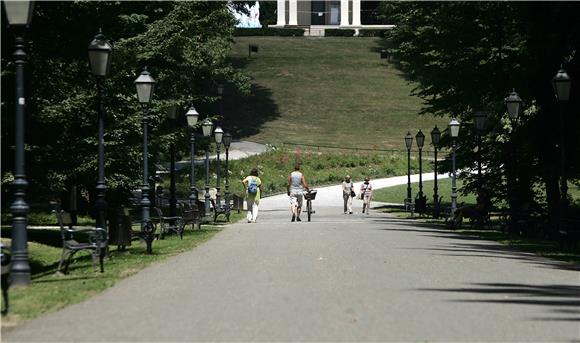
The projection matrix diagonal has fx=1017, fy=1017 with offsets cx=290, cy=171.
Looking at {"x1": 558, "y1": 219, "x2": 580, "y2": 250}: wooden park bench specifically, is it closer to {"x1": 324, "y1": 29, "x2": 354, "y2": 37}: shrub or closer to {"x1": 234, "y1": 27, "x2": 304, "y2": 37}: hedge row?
{"x1": 234, "y1": 27, "x2": 304, "y2": 37}: hedge row

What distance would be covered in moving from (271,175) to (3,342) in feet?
177

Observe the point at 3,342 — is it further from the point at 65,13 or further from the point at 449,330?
the point at 65,13

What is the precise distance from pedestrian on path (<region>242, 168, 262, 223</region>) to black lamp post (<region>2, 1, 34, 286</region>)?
17.8 metres

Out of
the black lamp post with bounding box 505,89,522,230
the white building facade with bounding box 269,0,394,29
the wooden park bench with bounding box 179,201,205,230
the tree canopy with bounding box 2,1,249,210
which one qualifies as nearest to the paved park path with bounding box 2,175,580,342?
the tree canopy with bounding box 2,1,249,210

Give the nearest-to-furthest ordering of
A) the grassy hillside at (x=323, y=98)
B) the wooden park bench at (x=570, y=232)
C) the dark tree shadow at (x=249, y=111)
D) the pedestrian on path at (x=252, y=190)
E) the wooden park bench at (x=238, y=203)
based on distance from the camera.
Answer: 1. the wooden park bench at (x=570, y=232)
2. the pedestrian on path at (x=252, y=190)
3. the wooden park bench at (x=238, y=203)
4. the grassy hillside at (x=323, y=98)
5. the dark tree shadow at (x=249, y=111)

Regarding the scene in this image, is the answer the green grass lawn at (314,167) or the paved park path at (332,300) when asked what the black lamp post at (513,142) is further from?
the green grass lawn at (314,167)

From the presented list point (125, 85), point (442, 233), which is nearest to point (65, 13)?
point (125, 85)

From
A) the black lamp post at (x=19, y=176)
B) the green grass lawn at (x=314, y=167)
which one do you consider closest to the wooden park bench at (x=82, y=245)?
the black lamp post at (x=19, y=176)

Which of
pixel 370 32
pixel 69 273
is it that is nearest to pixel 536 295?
pixel 69 273

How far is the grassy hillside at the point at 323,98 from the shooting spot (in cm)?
8000

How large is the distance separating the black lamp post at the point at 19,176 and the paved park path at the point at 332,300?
4.53ft

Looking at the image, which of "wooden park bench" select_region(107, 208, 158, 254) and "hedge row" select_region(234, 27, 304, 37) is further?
"hedge row" select_region(234, 27, 304, 37)

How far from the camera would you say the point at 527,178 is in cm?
3158

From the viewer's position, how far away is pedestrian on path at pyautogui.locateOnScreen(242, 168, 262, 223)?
104 ft
